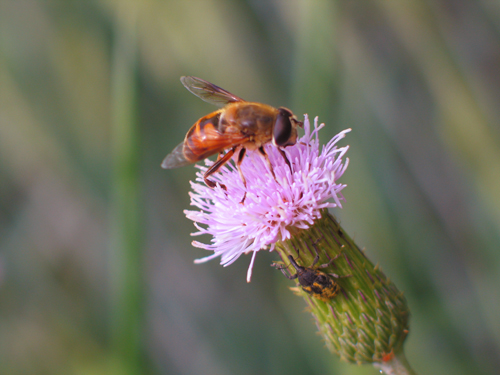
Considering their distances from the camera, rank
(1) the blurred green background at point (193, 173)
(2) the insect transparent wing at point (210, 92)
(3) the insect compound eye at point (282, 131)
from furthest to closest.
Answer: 1. (1) the blurred green background at point (193, 173)
2. (2) the insect transparent wing at point (210, 92)
3. (3) the insect compound eye at point (282, 131)

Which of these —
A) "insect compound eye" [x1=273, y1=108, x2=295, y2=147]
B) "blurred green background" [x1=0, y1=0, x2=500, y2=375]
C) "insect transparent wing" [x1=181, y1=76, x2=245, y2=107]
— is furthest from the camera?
"blurred green background" [x1=0, y1=0, x2=500, y2=375]

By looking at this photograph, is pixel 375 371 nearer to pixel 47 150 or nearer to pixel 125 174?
pixel 125 174

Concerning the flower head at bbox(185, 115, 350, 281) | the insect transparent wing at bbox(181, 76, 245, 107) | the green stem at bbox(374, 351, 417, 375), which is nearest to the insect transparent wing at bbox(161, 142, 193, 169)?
the flower head at bbox(185, 115, 350, 281)

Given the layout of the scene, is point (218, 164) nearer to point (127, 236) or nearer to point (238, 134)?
point (238, 134)

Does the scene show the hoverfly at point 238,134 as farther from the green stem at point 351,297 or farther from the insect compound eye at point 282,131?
the green stem at point 351,297

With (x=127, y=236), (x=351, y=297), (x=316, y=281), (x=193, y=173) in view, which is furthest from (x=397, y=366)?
(x=193, y=173)

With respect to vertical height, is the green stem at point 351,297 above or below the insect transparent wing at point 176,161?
below

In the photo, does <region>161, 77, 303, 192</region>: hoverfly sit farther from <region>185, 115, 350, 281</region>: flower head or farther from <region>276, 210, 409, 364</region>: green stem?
<region>276, 210, 409, 364</region>: green stem

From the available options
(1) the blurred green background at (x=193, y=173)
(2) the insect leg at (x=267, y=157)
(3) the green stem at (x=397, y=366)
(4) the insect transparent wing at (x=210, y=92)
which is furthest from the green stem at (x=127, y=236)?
Result: (3) the green stem at (x=397, y=366)
